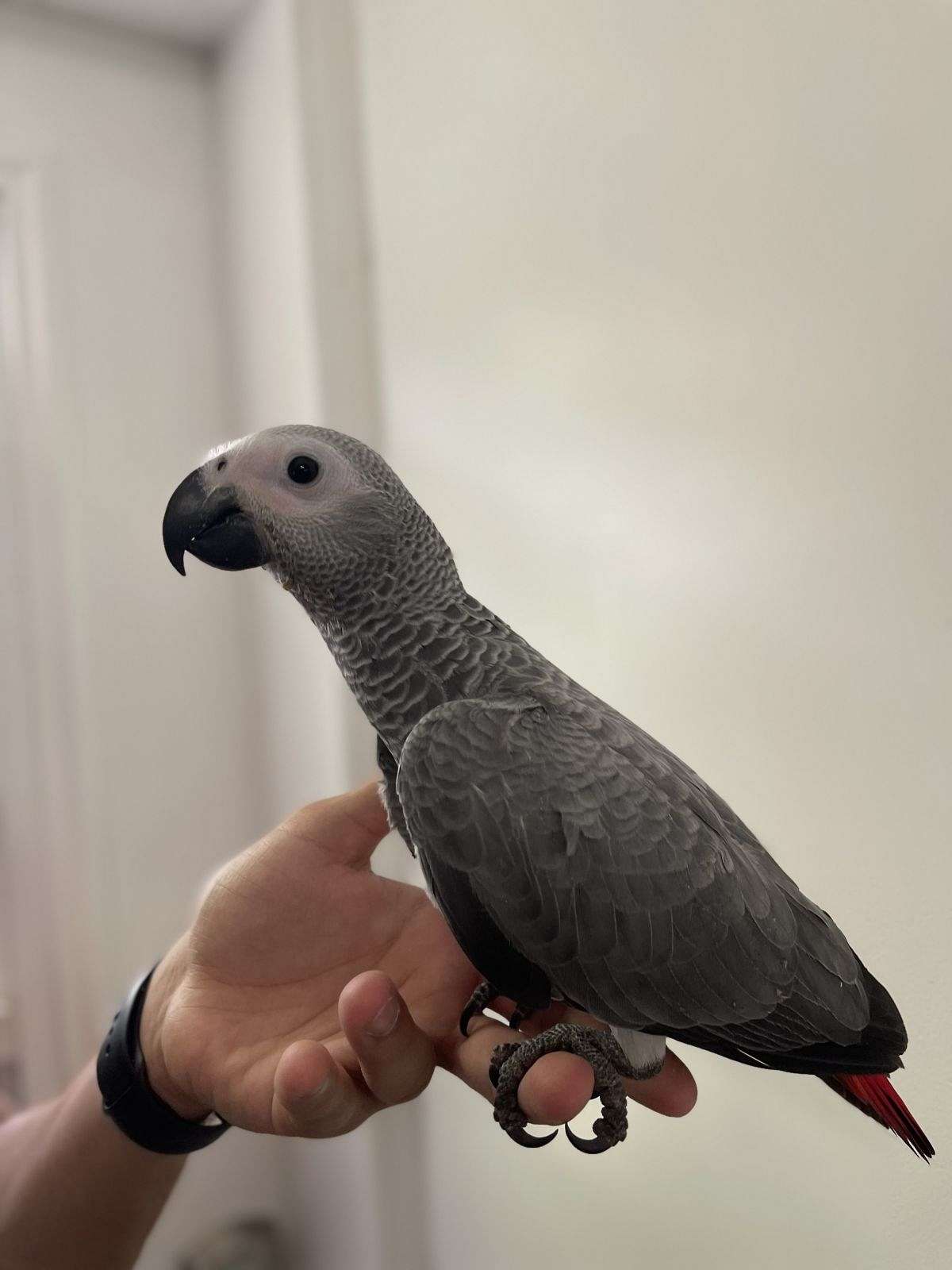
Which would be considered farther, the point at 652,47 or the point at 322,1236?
the point at 322,1236

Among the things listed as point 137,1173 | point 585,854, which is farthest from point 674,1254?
point 585,854

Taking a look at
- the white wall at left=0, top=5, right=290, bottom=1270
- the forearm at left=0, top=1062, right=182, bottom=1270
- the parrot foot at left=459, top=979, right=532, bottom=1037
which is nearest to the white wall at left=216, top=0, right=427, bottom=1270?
the white wall at left=0, top=5, right=290, bottom=1270

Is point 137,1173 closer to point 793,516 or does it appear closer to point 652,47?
point 793,516

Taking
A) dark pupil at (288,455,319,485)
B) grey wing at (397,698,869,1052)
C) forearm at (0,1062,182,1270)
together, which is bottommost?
forearm at (0,1062,182,1270)

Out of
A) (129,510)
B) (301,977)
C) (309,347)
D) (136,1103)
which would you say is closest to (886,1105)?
(301,977)

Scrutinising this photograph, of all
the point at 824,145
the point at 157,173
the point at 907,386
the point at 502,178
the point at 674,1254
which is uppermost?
the point at 157,173

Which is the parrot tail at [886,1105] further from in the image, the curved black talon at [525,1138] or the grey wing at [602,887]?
the curved black talon at [525,1138]

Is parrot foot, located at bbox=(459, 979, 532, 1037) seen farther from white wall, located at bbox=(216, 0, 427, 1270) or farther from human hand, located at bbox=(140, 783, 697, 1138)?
white wall, located at bbox=(216, 0, 427, 1270)

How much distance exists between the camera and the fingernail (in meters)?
0.65

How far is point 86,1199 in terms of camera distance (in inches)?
39.3

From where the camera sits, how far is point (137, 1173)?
38.6 inches

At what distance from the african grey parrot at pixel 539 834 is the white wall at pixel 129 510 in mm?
1076

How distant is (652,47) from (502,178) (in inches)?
9.0

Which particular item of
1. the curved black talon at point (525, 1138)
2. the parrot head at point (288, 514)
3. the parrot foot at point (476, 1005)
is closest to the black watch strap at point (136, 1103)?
the parrot foot at point (476, 1005)
